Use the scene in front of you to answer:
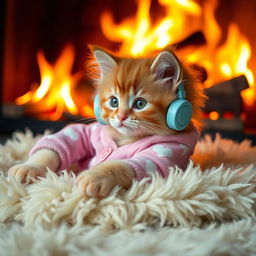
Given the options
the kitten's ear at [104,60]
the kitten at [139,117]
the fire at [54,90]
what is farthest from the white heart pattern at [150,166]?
the fire at [54,90]

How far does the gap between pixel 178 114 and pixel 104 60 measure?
0.74 feet

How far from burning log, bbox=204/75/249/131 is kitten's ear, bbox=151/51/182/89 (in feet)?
2.75

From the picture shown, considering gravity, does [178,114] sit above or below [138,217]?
→ above

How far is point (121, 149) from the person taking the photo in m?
0.88

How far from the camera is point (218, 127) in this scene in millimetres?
1703

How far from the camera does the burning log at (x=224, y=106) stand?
1.65 meters

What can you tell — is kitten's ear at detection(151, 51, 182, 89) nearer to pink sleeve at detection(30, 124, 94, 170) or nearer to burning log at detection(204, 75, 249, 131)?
pink sleeve at detection(30, 124, 94, 170)

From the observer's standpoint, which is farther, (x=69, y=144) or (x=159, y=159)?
(x=69, y=144)

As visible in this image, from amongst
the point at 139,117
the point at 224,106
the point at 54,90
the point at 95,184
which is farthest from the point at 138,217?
the point at 54,90

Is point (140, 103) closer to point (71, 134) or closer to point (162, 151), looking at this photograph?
point (162, 151)

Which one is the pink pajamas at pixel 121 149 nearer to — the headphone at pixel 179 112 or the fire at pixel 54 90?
the headphone at pixel 179 112

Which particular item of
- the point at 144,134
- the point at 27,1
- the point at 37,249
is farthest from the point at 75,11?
the point at 37,249

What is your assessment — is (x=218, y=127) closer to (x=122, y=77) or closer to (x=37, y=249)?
(x=122, y=77)

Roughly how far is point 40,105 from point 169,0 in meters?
0.88
